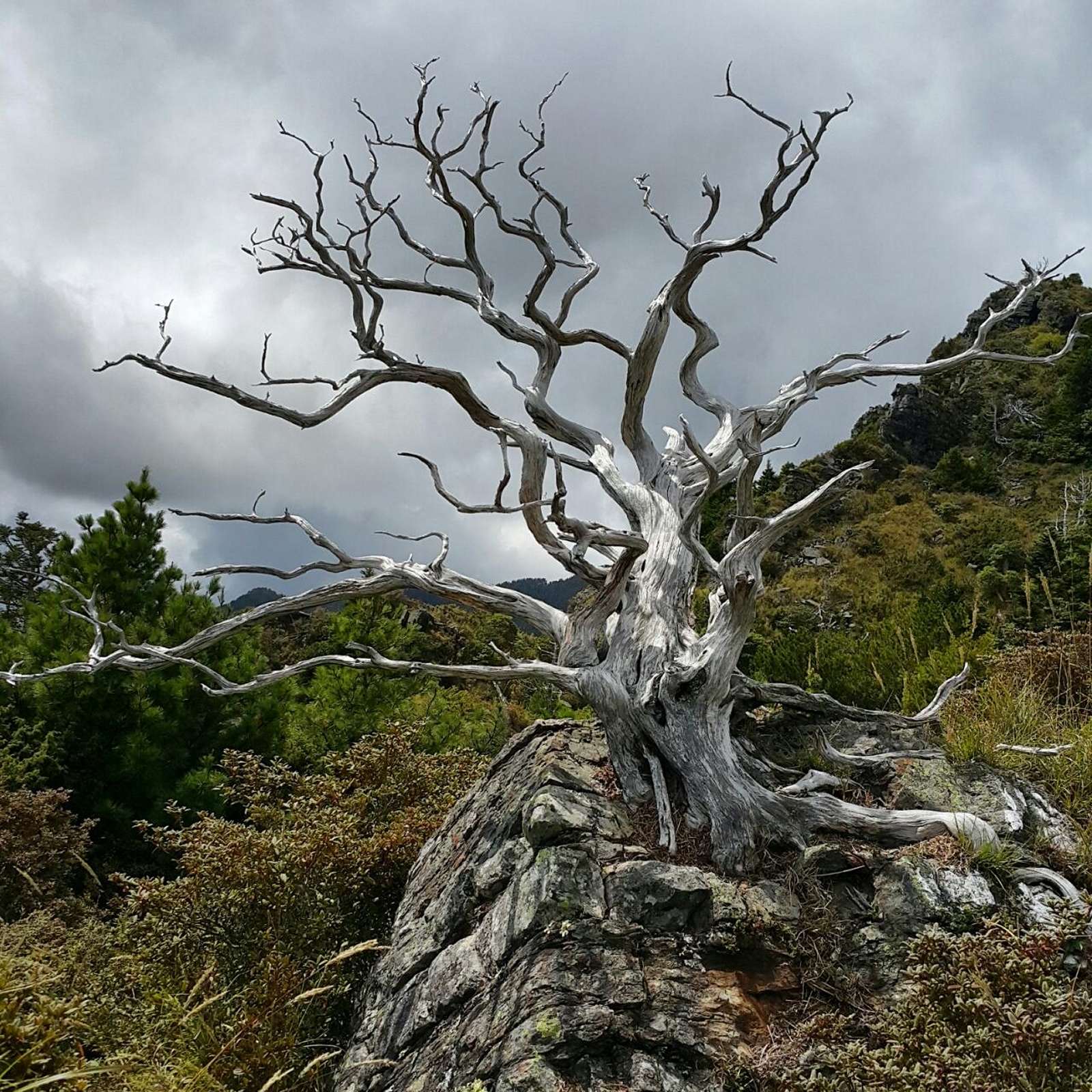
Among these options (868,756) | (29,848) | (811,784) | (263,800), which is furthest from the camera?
(29,848)

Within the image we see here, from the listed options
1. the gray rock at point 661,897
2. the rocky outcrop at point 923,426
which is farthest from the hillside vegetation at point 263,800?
the rocky outcrop at point 923,426

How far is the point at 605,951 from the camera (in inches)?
138

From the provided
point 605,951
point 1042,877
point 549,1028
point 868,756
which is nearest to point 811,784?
point 868,756

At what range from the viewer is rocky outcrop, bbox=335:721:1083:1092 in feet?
10.4

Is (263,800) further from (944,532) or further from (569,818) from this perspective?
(944,532)

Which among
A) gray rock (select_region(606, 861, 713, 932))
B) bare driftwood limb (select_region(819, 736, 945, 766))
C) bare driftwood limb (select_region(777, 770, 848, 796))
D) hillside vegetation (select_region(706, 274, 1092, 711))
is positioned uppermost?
hillside vegetation (select_region(706, 274, 1092, 711))

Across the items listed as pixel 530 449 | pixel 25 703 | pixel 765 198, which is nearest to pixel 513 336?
pixel 530 449

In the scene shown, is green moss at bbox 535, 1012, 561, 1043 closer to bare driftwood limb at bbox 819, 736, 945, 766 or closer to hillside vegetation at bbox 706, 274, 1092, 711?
bare driftwood limb at bbox 819, 736, 945, 766

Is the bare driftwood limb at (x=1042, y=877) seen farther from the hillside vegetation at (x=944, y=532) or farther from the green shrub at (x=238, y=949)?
the green shrub at (x=238, y=949)

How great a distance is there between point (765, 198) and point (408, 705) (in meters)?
7.14

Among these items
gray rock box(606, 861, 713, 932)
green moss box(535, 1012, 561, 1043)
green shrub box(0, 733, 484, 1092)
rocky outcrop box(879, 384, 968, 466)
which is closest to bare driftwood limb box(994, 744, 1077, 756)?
gray rock box(606, 861, 713, 932)

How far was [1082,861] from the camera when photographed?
13.1ft

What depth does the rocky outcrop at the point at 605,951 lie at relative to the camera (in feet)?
10.4

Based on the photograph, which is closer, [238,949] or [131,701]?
[238,949]
